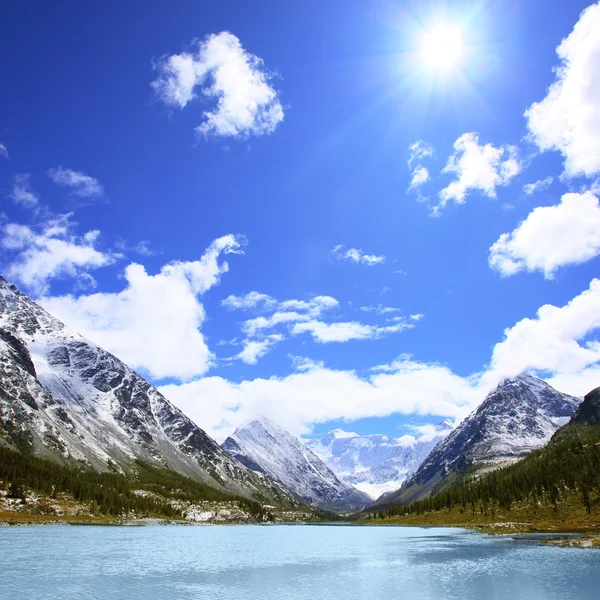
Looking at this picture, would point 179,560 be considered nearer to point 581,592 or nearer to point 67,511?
point 581,592

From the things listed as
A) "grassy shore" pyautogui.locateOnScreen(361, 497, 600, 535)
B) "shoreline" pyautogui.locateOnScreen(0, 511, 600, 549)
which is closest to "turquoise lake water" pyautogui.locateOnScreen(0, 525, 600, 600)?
"shoreline" pyautogui.locateOnScreen(0, 511, 600, 549)

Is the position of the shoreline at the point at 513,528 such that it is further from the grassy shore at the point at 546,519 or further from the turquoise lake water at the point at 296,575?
the turquoise lake water at the point at 296,575

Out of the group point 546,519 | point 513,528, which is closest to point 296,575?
point 513,528

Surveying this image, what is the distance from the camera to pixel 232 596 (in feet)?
148

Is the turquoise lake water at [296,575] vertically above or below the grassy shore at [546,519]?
below

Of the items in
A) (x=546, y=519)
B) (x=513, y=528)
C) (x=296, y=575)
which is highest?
(x=546, y=519)

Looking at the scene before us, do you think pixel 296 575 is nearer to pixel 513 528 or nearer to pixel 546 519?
pixel 513 528

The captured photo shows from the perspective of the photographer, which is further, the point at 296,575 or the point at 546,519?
the point at 546,519

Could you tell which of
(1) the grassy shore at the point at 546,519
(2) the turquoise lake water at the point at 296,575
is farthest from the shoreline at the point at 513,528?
(2) the turquoise lake water at the point at 296,575

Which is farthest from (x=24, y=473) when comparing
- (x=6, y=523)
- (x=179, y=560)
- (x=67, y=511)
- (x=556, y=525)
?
(x=556, y=525)

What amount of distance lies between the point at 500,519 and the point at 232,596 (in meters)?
155

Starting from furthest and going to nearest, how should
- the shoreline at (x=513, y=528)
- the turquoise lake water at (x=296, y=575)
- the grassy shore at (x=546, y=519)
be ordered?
the grassy shore at (x=546, y=519), the shoreline at (x=513, y=528), the turquoise lake water at (x=296, y=575)

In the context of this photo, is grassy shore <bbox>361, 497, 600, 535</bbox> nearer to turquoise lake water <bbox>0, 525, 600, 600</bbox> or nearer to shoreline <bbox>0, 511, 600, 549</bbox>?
shoreline <bbox>0, 511, 600, 549</bbox>

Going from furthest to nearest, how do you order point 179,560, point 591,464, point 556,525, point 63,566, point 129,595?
1. point 591,464
2. point 556,525
3. point 179,560
4. point 63,566
5. point 129,595
